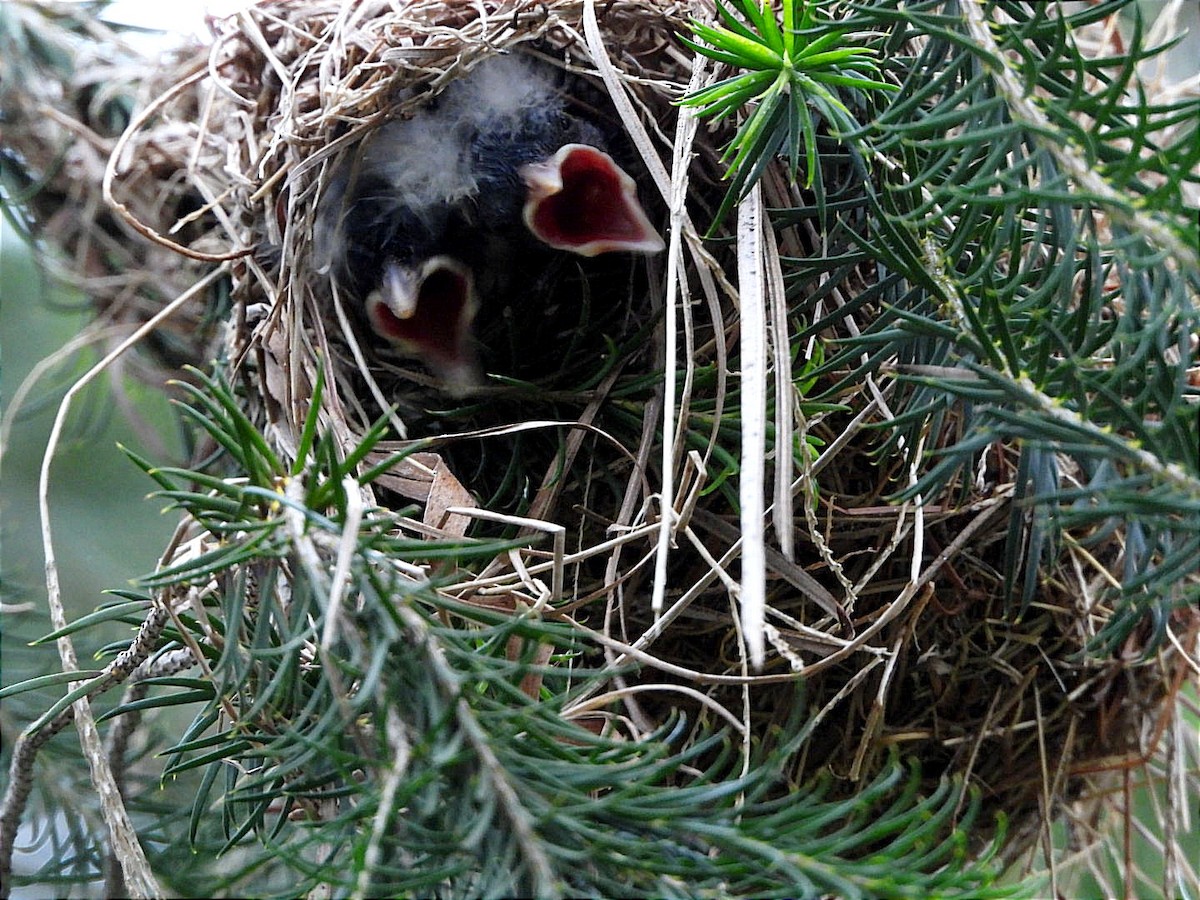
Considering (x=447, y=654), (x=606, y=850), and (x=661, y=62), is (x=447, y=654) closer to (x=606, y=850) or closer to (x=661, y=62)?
(x=606, y=850)

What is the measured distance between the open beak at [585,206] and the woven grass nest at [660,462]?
3 centimetres

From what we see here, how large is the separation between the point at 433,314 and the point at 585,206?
14 centimetres

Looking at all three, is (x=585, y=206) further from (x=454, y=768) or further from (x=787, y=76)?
(x=454, y=768)

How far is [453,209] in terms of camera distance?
80 cm

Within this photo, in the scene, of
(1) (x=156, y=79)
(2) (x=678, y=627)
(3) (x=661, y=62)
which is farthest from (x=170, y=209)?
(2) (x=678, y=627)

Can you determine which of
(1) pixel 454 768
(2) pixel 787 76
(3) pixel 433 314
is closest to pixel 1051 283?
(2) pixel 787 76

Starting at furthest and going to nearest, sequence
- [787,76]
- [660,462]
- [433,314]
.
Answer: [433,314], [660,462], [787,76]

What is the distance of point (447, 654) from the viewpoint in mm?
378

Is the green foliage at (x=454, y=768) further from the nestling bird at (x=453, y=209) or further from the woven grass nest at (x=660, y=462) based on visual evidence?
the nestling bird at (x=453, y=209)

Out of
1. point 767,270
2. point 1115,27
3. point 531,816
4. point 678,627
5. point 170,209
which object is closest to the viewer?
point 531,816

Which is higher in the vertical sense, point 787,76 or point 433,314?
point 787,76

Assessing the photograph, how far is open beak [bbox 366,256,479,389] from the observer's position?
737 mm

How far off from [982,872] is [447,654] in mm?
200

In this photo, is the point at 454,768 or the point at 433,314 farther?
the point at 433,314
